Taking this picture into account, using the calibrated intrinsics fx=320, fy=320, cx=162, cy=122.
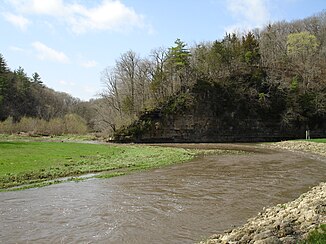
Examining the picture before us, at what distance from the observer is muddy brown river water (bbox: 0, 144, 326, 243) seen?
11094mm

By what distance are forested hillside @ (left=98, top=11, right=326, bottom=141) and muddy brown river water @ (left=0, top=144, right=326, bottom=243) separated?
46415mm

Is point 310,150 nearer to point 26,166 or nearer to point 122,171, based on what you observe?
point 122,171

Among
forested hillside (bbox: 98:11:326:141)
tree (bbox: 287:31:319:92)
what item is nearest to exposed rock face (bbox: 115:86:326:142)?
forested hillside (bbox: 98:11:326:141)

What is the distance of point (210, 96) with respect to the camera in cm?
7412

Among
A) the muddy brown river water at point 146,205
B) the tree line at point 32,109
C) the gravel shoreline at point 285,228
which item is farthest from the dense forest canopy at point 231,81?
the gravel shoreline at point 285,228

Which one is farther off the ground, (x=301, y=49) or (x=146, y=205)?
(x=301, y=49)

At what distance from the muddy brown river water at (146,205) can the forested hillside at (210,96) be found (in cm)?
4641

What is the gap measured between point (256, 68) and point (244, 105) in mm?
11943

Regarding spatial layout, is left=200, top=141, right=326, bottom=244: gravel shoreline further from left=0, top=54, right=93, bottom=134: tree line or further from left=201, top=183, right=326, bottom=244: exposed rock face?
→ left=0, top=54, right=93, bottom=134: tree line

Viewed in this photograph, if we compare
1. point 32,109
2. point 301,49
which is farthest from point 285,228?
point 32,109

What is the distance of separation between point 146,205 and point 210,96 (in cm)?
6118

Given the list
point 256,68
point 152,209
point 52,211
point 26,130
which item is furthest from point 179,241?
point 26,130

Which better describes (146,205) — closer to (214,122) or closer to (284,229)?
(284,229)

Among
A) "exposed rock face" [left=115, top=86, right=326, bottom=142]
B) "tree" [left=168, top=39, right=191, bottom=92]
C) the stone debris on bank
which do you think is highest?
"tree" [left=168, top=39, right=191, bottom=92]
